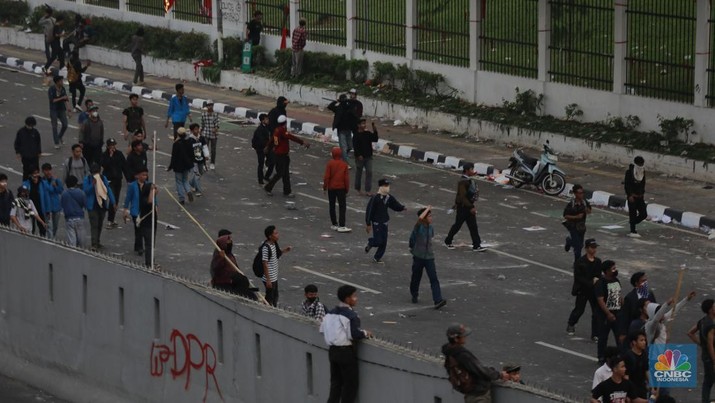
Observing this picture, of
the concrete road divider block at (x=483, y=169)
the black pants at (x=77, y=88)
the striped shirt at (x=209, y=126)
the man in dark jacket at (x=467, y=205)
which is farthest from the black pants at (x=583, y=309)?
the black pants at (x=77, y=88)

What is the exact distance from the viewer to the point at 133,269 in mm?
16719

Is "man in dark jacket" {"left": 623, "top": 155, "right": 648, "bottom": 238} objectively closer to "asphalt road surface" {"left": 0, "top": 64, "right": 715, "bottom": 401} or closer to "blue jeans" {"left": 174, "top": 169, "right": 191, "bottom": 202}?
"asphalt road surface" {"left": 0, "top": 64, "right": 715, "bottom": 401}

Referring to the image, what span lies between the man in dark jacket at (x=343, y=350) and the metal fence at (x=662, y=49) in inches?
657

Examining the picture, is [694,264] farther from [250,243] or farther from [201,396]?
[201,396]

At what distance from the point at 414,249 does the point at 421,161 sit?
1068cm

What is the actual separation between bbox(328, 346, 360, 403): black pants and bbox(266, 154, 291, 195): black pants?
41.9 feet

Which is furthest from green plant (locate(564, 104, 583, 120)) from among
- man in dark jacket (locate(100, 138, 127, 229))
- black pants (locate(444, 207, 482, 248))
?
man in dark jacket (locate(100, 138, 127, 229))

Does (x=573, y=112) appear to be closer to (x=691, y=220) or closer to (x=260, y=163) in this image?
(x=691, y=220)

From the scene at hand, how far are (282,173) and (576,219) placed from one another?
680 centimetres

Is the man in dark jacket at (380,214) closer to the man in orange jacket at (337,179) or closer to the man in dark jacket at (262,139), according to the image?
the man in orange jacket at (337,179)

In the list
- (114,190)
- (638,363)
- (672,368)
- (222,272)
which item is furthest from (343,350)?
(114,190)

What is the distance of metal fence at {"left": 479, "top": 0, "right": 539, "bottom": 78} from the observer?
3256 cm

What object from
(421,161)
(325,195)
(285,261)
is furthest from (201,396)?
(421,161)

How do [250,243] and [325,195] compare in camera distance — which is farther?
[325,195]
